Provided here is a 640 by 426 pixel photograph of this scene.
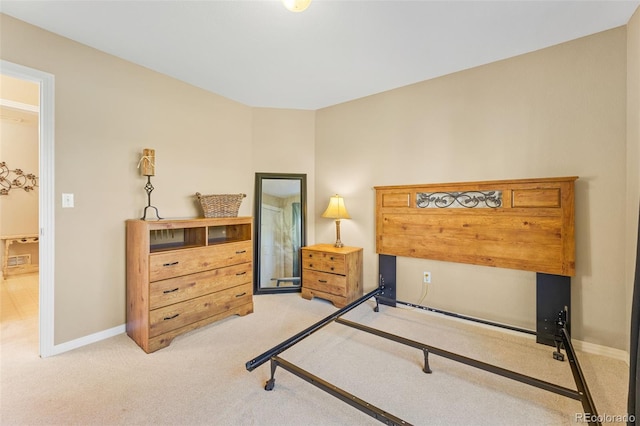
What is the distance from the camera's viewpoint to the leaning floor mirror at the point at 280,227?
12.0ft

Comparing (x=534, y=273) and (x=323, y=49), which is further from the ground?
(x=323, y=49)

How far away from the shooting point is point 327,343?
7.50 feet

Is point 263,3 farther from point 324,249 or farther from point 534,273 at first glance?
point 534,273

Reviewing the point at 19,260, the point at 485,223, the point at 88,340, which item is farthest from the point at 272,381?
the point at 19,260

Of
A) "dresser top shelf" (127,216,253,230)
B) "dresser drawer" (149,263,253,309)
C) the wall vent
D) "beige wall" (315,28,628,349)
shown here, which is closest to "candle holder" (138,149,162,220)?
"dresser top shelf" (127,216,253,230)

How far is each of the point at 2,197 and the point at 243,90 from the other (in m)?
4.49

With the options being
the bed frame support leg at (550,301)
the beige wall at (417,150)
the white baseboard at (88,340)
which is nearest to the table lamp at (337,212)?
the beige wall at (417,150)

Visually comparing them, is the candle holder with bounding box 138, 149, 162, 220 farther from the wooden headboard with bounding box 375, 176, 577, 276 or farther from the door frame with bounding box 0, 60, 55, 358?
the wooden headboard with bounding box 375, 176, 577, 276

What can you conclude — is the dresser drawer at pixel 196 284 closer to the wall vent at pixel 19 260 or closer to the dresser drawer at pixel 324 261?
the dresser drawer at pixel 324 261

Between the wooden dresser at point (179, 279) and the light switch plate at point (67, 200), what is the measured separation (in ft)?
1.39

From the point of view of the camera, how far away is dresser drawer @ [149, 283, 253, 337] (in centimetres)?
221

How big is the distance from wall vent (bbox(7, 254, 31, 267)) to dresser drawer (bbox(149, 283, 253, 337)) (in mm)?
4094

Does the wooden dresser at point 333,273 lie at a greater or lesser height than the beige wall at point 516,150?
lesser

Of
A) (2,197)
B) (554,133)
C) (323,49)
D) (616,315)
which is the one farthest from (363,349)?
(2,197)
